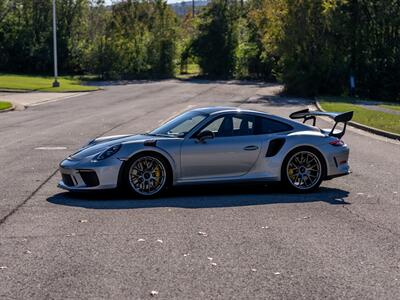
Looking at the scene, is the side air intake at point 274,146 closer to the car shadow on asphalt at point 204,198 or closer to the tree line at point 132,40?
the car shadow on asphalt at point 204,198

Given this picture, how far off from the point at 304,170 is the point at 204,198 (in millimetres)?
1613

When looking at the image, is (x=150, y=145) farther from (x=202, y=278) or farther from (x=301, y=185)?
(x=202, y=278)

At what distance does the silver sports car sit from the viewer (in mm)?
10594

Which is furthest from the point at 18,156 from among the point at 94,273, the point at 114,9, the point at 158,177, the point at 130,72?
the point at 114,9

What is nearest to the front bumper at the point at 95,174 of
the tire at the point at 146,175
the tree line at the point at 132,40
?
the tire at the point at 146,175

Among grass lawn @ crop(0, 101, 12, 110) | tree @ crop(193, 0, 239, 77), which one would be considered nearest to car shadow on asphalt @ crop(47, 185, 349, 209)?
grass lawn @ crop(0, 101, 12, 110)

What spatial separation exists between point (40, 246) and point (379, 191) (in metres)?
5.86

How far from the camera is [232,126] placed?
11.2 metres

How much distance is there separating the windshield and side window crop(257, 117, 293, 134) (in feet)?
2.80

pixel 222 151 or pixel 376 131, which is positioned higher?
pixel 222 151

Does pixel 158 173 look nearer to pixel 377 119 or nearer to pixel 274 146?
pixel 274 146

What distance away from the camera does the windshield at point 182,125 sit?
11.1 meters

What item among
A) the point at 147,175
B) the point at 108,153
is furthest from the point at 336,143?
the point at 108,153

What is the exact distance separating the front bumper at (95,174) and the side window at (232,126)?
154cm
